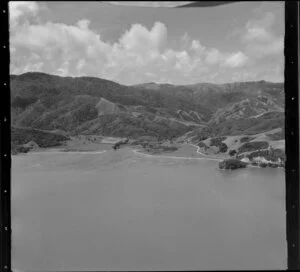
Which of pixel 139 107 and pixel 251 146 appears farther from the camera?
pixel 139 107

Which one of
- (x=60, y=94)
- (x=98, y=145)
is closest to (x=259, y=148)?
(x=98, y=145)

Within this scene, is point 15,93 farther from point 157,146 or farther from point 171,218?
point 171,218

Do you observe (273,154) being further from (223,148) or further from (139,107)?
(139,107)

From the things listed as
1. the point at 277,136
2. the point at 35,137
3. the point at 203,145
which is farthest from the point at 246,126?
the point at 35,137

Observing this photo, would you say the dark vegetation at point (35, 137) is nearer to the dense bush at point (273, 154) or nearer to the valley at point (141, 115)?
the valley at point (141, 115)

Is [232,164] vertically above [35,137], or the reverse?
[35,137]

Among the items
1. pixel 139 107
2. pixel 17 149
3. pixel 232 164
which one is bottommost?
pixel 232 164

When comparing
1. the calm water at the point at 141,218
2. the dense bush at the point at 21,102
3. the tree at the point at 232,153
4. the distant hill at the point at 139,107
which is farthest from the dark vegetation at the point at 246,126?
the dense bush at the point at 21,102
